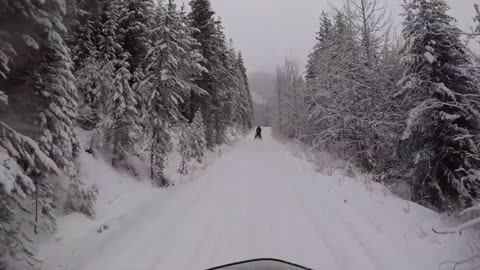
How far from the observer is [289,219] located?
7633 mm

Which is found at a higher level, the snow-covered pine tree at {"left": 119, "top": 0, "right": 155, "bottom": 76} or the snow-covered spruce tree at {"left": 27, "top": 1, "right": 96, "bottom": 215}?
the snow-covered pine tree at {"left": 119, "top": 0, "right": 155, "bottom": 76}

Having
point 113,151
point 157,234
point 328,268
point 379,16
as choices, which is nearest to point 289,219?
point 328,268

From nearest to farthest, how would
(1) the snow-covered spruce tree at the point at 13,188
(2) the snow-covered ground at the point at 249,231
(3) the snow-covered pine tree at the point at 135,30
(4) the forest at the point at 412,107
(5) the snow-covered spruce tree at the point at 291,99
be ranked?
(1) the snow-covered spruce tree at the point at 13,188 → (2) the snow-covered ground at the point at 249,231 → (4) the forest at the point at 412,107 → (3) the snow-covered pine tree at the point at 135,30 → (5) the snow-covered spruce tree at the point at 291,99

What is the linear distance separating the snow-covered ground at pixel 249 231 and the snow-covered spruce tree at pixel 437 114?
13.1 feet

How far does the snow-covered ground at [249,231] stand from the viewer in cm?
535

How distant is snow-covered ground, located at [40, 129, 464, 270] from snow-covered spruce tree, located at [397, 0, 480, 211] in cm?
400

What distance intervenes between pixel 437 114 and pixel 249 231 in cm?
931

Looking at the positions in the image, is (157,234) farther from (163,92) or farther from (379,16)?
(379,16)

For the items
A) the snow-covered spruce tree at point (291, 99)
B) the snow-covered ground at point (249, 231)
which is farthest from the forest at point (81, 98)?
the snow-covered spruce tree at point (291, 99)

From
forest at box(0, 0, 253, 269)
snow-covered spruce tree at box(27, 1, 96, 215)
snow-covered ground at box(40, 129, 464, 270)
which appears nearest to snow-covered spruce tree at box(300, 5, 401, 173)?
snow-covered ground at box(40, 129, 464, 270)

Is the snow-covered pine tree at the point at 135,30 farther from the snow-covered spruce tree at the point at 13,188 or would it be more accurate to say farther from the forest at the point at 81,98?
the snow-covered spruce tree at the point at 13,188

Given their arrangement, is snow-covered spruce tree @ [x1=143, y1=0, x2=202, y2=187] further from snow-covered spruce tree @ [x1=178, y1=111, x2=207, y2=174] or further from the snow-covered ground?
the snow-covered ground

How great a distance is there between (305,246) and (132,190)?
656cm

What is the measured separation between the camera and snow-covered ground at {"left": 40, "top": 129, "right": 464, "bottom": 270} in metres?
5.35
